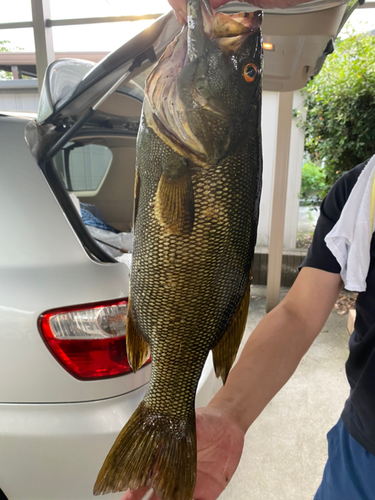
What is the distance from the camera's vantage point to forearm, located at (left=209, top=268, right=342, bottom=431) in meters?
1.02

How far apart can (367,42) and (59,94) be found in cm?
512

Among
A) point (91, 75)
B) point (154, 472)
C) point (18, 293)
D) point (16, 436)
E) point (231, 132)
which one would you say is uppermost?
point (91, 75)

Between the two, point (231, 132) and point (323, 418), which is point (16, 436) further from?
point (323, 418)

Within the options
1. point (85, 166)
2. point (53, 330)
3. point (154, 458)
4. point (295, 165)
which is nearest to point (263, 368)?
point (154, 458)

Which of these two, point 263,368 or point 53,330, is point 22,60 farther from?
point 263,368

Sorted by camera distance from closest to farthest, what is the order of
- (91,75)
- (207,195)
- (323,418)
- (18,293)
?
(207,195)
(91,75)
(18,293)
(323,418)

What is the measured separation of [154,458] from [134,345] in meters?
0.24

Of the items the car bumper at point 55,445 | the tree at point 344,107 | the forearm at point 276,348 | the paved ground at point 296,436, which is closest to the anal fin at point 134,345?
the forearm at point 276,348

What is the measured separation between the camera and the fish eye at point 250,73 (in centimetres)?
75

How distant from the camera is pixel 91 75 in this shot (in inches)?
46.4

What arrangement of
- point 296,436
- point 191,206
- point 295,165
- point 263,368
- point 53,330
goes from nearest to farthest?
point 191,206
point 263,368
point 53,330
point 296,436
point 295,165

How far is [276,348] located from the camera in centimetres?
115

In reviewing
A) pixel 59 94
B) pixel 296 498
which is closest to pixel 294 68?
pixel 59 94

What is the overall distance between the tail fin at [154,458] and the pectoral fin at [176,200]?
1.37 feet
